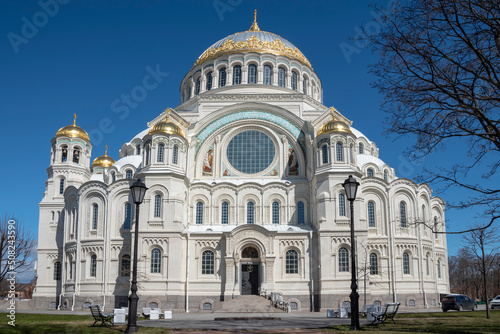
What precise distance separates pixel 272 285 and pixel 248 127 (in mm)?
13155

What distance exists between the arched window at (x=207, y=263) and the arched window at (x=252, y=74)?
1728 centimetres

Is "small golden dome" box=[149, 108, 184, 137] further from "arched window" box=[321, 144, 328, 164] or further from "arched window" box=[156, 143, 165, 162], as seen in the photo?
"arched window" box=[321, 144, 328, 164]

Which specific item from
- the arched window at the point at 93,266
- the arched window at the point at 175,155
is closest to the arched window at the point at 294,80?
the arched window at the point at 175,155

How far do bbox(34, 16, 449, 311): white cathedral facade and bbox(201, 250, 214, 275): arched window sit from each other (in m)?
0.07

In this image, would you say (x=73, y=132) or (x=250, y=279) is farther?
(x=73, y=132)

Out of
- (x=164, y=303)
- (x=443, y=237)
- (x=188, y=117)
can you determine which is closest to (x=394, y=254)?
(x=443, y=237)

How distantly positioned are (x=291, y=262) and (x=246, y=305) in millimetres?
5615

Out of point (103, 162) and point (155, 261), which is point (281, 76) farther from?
point (155, 261)

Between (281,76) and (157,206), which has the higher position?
(281,76)

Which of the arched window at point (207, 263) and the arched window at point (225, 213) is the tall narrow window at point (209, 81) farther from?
the arched window at point (207, 263)

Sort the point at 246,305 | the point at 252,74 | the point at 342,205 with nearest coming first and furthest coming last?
1. the point at 246,305
2. the point at 342,205
3. the point at 252,74

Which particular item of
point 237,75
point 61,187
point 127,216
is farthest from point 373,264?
point 61,187

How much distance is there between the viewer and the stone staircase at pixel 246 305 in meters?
33.3

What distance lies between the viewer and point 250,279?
3762cm
